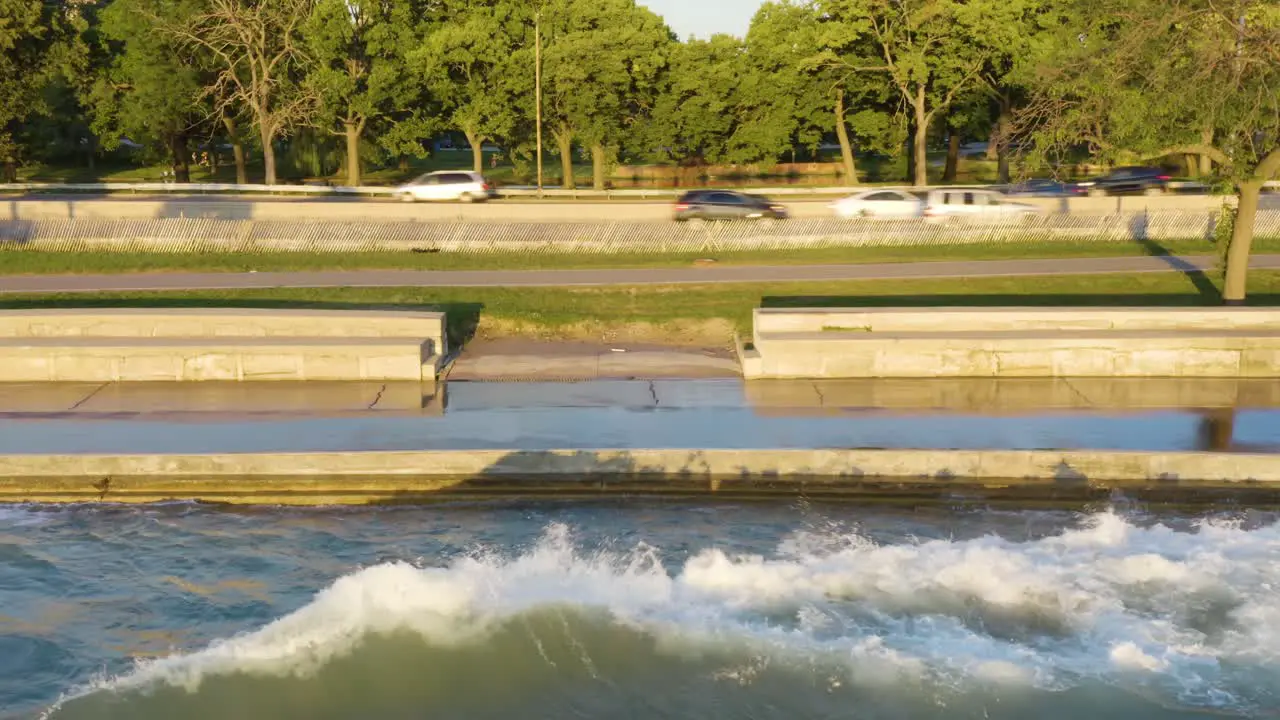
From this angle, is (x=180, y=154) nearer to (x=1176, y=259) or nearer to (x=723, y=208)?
(x=723, y=208)

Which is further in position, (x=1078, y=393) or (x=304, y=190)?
(x=304, y=190)

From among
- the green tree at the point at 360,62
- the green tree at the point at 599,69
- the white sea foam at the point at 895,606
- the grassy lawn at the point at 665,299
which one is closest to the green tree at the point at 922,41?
the green tree at the point at 599,69

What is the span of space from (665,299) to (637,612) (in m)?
11.7

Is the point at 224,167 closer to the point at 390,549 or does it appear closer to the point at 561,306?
the point at 561,306

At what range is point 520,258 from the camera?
26.0 metres

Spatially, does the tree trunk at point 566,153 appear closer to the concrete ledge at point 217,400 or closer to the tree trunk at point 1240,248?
the tree trunk at point 1240,248

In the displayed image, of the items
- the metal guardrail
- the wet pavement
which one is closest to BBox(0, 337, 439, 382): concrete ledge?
the wet pavement

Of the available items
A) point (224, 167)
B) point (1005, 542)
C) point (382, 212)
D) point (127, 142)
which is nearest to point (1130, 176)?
point (382, 212)

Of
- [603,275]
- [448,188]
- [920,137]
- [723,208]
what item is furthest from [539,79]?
[603,275]

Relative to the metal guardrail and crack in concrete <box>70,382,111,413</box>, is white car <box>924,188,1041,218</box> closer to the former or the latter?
the metal guardrail

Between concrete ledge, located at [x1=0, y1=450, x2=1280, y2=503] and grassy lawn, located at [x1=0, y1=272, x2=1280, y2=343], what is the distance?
7.23 m

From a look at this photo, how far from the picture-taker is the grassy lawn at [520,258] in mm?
25047

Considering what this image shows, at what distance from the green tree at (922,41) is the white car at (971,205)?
16.8 m

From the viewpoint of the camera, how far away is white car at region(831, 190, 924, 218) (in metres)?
34.9
